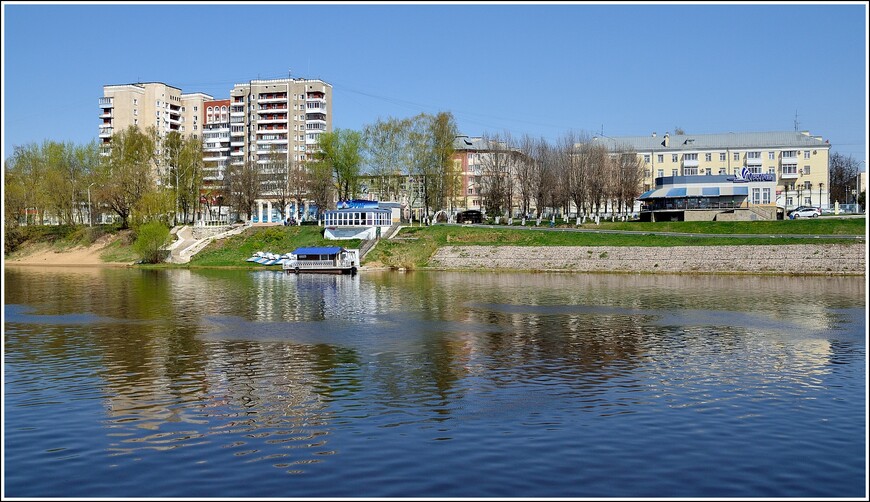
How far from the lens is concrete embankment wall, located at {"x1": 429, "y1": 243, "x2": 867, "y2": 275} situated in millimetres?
73312

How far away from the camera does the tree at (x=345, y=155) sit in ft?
421

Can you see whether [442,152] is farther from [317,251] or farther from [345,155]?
[317,251]

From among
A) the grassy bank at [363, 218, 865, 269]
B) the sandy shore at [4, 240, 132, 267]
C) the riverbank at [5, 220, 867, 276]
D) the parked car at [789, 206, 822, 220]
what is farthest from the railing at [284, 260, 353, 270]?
the parked car at [789, 206, 822, 220]

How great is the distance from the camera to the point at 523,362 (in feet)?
101

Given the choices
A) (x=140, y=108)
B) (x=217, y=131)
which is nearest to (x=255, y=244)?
(x=217, y=131)

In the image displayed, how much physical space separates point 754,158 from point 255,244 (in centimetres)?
8728

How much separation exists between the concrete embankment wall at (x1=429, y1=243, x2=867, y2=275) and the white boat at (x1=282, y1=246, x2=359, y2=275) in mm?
9891

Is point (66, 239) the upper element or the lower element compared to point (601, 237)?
lower

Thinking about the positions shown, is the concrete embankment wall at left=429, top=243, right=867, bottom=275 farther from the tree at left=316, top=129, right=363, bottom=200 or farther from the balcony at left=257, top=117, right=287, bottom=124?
the balcony at left=257, top=117, right=287, bottom=124

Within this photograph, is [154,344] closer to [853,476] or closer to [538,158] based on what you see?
[853,476]

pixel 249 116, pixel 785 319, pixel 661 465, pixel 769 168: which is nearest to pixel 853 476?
pixel 661 465

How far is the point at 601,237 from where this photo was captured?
88438 mm

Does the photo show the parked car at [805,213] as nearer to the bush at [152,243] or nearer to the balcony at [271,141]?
the bush at [152,243]

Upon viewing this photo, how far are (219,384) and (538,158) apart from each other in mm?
96934
